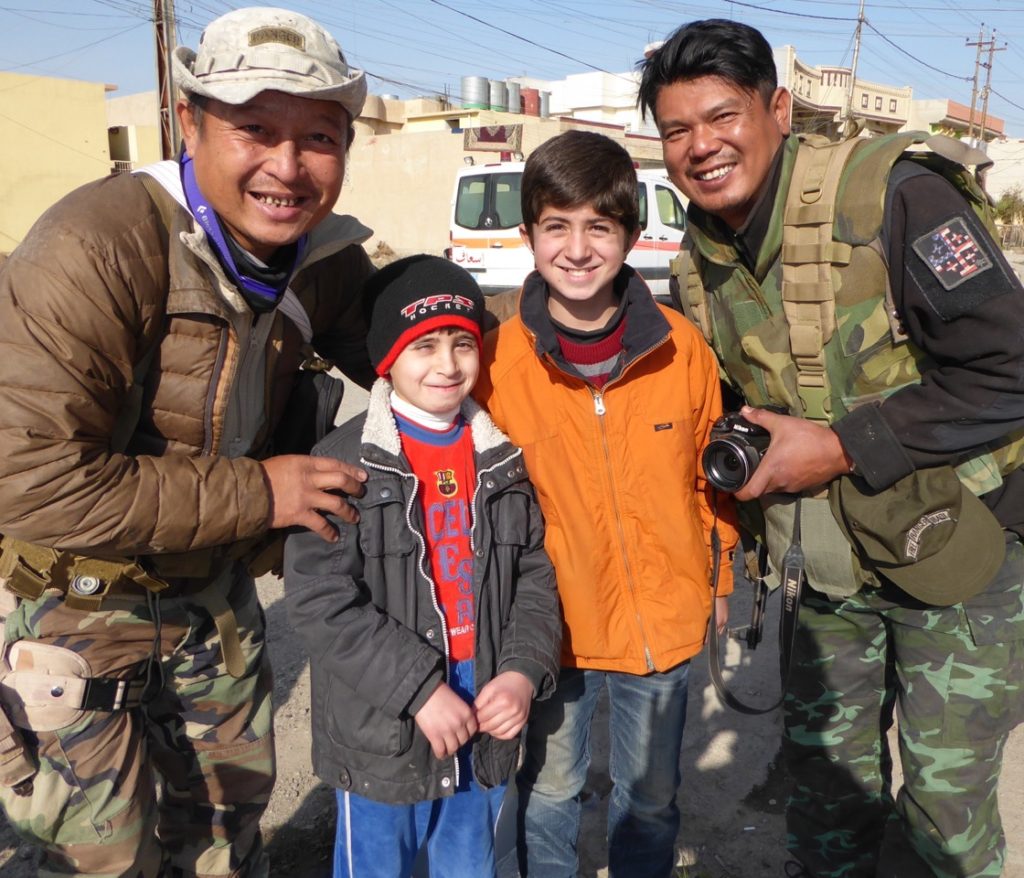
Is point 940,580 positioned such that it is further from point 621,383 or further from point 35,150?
point 35,150

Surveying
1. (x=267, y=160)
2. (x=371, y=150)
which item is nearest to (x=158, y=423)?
(x=267, y=160)

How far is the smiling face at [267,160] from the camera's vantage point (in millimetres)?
1699

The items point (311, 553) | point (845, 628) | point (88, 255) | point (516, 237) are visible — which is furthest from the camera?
point (516, 237)

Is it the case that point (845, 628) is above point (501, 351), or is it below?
below

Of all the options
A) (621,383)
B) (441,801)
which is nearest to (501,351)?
(621,383)

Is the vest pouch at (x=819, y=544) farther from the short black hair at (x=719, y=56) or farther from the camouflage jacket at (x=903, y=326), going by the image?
the short black hair at (x=719, y=56)

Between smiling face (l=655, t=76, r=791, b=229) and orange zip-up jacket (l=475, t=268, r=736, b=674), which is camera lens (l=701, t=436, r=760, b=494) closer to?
orange zip-up jacket (l=475, t=268, r=736, b=674)

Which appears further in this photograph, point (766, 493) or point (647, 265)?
point (647, 265)

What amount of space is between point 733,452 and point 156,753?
1620 mm

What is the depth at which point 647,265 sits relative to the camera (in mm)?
12336

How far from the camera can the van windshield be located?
12406mm

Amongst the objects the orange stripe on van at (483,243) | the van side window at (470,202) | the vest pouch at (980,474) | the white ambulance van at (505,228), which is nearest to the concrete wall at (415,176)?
the van side window at (470,202)

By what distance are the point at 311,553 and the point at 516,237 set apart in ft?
35.4

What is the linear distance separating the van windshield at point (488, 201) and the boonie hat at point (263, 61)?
422 inches
